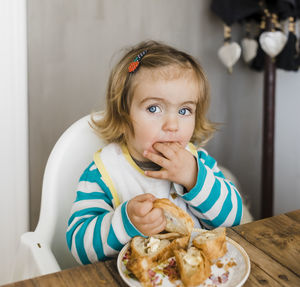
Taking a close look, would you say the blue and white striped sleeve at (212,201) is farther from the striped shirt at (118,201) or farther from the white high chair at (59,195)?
the white high chair at (59,195)

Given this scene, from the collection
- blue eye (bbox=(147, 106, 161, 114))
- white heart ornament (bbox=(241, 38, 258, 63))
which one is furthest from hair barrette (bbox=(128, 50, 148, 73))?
white heart ornament (bbox=(241, 38, 258, 63))

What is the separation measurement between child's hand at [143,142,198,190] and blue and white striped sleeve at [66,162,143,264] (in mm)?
146

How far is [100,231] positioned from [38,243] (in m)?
0.21

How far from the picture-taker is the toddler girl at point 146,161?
0.84 metres

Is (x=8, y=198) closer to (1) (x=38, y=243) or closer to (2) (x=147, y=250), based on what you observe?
(1) (x=38, y=243)

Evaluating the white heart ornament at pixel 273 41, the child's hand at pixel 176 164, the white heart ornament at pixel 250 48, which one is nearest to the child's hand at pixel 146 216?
the child's hand at pixel 176 164

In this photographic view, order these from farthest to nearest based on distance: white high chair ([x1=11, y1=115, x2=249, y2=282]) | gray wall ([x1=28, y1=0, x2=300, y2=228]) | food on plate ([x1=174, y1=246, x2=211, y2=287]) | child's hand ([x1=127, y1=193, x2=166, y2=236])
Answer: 1. gray wall ([x1=28, y1=0, x2=300, y2=228])
2. white high chair ([x1=11, y1=115, x2=249, y2=282])
3. child's hand ([x1=127, y1=193, x2=166, y2=236])
4. food on plate ([x1=174, y1=246, x2=211, y2=287])

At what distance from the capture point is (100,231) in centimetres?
81

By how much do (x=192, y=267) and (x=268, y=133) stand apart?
4.01 ft

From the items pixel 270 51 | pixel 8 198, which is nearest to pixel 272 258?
pixel 270 51

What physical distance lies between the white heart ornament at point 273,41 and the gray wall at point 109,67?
0.81ft

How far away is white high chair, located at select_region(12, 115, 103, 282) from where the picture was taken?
947mm

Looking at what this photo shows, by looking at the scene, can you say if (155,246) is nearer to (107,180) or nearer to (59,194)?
(107,180)

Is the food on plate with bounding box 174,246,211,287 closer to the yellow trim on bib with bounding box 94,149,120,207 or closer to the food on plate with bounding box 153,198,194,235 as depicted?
the food on plate with bounding box 153,198,194,235
